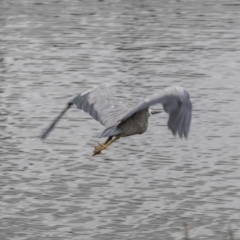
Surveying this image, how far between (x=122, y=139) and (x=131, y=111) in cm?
618

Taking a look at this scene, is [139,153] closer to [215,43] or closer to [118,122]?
[118,122]

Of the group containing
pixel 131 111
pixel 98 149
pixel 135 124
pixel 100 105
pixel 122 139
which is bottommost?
pixel 122 139

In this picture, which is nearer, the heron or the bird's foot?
the heron

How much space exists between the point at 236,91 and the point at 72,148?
13.5 ft

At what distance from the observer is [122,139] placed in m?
14.8

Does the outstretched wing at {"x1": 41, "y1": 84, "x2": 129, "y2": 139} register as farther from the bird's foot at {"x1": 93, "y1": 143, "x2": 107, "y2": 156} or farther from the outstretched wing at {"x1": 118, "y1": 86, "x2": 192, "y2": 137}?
the outstretched wing at {"x1": 118, "y1": 86, "x2": 192, "y2": 137}

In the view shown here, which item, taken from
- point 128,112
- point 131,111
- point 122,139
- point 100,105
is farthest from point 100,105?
point 122,139

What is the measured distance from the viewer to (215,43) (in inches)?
875

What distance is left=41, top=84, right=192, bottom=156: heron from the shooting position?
8.54 meters

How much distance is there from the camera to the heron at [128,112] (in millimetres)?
8539

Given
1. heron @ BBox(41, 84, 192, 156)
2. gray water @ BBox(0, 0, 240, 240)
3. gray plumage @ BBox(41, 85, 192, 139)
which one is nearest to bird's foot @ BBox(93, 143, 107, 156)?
heron @ BBox(41, 84, 192, 156)

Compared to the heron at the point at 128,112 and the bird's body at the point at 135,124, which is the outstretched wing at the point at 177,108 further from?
the bird's body at the point at 135,124

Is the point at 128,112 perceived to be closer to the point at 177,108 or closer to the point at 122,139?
the point at 177,108

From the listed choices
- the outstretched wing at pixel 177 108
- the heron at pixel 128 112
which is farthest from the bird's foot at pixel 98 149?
the outstretched wing at pixel 177 108
